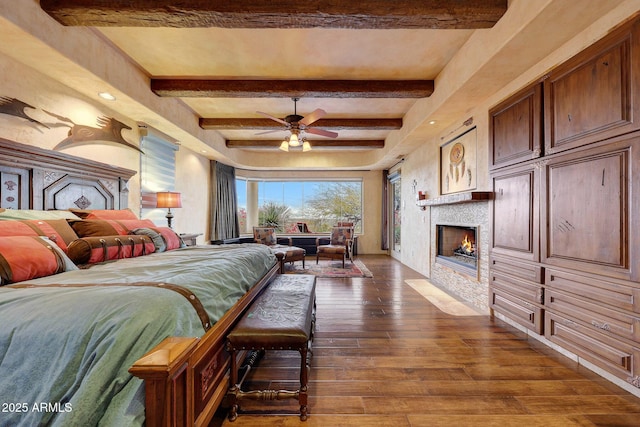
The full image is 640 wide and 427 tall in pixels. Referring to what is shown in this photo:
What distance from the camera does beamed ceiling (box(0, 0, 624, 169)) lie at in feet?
6.68

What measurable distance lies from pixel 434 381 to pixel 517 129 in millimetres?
2426

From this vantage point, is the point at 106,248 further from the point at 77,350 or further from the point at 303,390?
the point at 303,390

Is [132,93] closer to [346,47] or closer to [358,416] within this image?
[346,47]

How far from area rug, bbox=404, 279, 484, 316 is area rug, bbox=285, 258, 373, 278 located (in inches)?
37.2

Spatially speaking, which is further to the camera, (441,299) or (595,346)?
(441,299)

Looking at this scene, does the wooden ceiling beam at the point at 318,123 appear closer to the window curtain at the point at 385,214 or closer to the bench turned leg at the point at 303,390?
the window curtain at the point at 385,214

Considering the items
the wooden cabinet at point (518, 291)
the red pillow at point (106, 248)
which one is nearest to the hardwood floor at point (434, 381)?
the wooden cabinet at point (518, 291)

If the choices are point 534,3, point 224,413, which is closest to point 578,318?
point 534,3

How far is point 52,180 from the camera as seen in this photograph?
253cm

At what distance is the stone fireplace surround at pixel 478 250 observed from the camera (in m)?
3.13

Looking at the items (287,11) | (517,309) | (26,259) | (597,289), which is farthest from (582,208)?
(26,259)

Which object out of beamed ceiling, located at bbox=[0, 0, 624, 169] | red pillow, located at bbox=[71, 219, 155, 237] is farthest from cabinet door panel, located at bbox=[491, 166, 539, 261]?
red pillow, located at bbox=[71, 219, 155, 237]

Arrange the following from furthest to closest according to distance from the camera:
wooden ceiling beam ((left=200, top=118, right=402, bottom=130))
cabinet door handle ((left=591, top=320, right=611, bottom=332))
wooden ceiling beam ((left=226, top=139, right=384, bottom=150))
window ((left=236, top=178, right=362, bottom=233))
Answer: window ((left=236, top=178, right=362, bottom=233)), wooden ceiling beam ((left=226, top=139, right=384, bottom=150)), wooden ceiling beam ((left=200, top=118, right=402, bottom=130)), cabinet door handle ((left=591, top=320, right=611, bottom=332))

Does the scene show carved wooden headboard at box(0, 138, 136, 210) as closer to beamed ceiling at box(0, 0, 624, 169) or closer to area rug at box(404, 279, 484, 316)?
beamed ceiling at box(0, 0, 624, 169)
